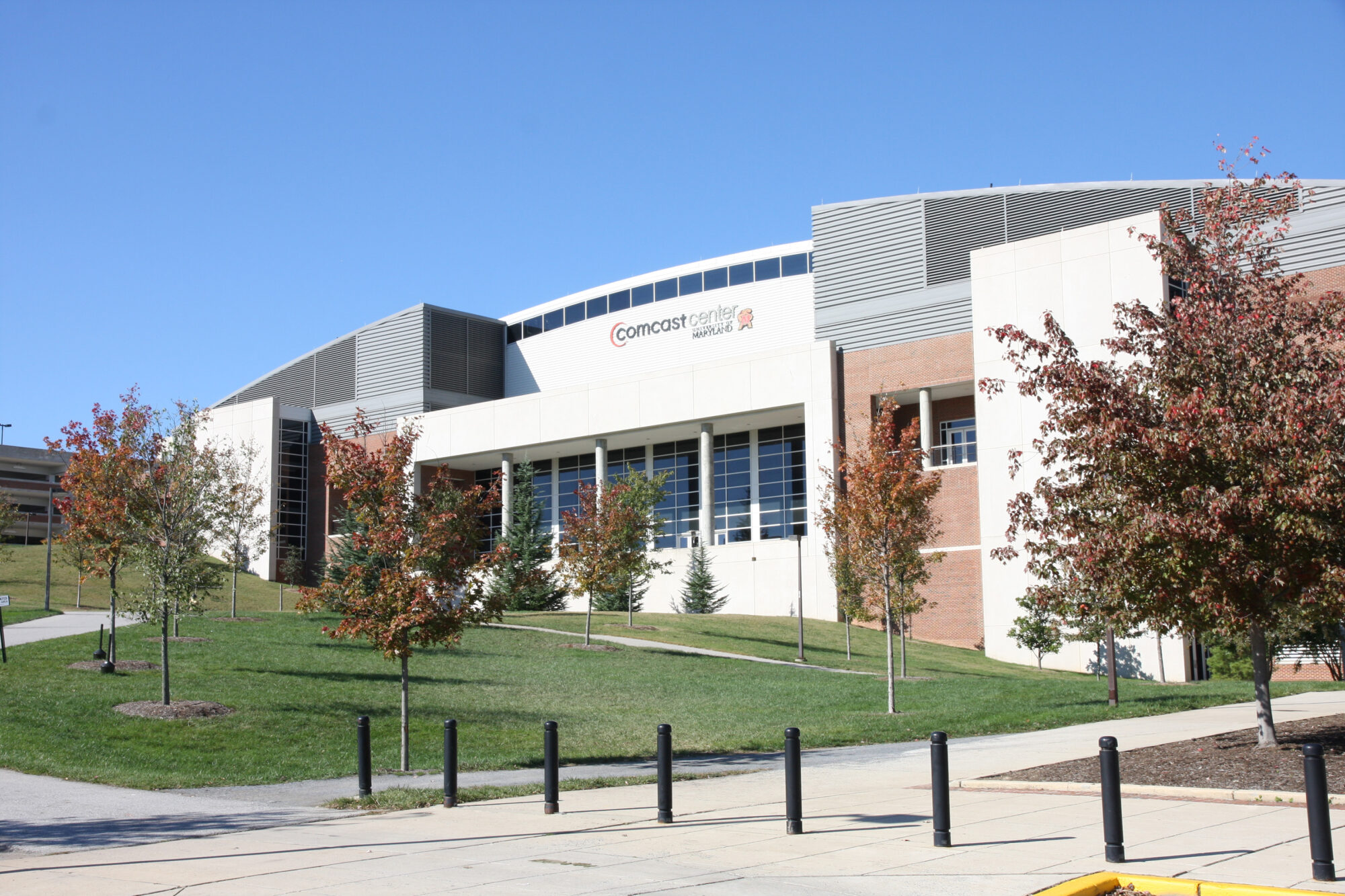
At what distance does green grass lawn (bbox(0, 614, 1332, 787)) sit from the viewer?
15.2 m

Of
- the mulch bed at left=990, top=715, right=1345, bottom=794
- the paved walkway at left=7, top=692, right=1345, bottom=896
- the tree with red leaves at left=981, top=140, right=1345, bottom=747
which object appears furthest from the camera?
the tree with red leaves at left=981, top=140, right=1345, bottom=747

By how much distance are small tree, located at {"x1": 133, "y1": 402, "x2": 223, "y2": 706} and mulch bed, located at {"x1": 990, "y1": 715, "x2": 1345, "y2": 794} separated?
45.8ft

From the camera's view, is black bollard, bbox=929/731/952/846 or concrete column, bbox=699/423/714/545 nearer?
black bollard, bbox=929/731/952/846

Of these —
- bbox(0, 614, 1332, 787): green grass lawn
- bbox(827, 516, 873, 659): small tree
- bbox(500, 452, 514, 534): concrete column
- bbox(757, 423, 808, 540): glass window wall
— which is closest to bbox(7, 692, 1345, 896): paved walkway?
bbox(0, 614, 1332, 787): green grass lawn

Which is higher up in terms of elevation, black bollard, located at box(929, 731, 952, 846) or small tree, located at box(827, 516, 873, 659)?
small tree, located at box(827, 516, 873, 659)

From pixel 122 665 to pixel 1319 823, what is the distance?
2131 cm

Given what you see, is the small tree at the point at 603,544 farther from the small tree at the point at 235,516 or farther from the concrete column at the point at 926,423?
the concrete column at the point at 926,423

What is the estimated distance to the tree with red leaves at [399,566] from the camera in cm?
1451

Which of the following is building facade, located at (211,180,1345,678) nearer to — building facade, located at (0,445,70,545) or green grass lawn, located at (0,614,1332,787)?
green grass lawn, located at (0,614,1332,787)

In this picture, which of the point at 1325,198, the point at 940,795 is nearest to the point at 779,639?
the point at 1325,198

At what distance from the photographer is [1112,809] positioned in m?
7.84

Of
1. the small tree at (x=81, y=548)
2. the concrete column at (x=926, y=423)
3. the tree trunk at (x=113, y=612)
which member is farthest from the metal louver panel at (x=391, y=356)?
the tree trunk at (x=113, y=612)

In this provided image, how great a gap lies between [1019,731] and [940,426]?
32843 mm

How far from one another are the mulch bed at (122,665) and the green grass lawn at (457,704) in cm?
32
